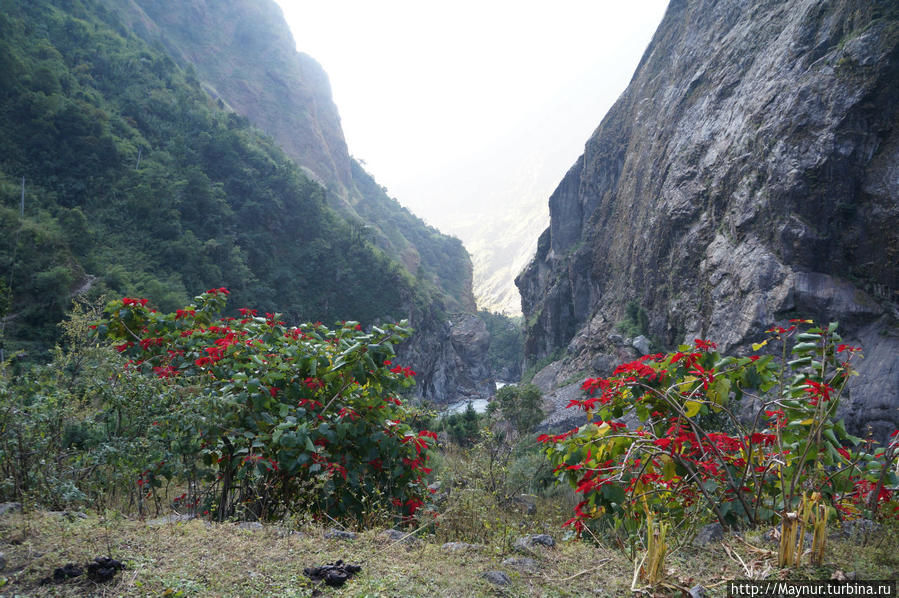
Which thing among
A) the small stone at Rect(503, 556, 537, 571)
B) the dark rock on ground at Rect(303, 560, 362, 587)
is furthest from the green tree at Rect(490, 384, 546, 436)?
the dark rock on ground at Rect(303, 560, 362, 587)

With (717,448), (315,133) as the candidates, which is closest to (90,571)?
(717,448)

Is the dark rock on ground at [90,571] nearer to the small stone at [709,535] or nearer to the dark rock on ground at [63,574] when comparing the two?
the dark rock on ground at [63,574]

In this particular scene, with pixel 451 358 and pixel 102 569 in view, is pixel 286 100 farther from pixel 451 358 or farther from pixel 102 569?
pixel 102 569

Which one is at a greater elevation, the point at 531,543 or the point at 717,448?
the point at 717,448

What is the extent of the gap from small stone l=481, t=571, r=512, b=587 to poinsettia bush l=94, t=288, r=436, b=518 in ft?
4.26

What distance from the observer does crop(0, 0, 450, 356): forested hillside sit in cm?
2267

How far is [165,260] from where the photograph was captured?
3089cm

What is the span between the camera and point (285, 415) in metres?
→ 3.51

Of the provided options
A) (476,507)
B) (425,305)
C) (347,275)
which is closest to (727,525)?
(476,507)

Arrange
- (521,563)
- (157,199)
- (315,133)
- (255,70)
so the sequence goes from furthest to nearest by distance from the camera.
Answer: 1. (315,133)
2. (255,70)
3. (157,199)
4. (521,563)

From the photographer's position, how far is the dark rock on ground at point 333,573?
2.24 meters

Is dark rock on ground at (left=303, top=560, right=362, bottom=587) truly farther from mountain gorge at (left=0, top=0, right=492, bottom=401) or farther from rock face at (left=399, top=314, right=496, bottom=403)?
rock face at (left=399, top=314, right=496, bottom=403)

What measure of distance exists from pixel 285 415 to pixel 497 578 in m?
1.99

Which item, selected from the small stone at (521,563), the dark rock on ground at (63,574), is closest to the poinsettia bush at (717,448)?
the small stone at (521,563)
